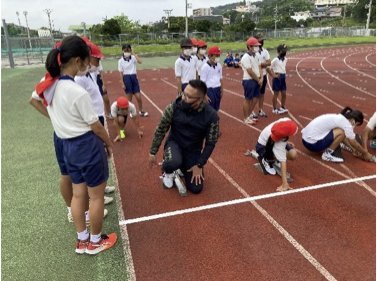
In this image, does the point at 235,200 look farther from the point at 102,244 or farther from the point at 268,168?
the point at 102,244

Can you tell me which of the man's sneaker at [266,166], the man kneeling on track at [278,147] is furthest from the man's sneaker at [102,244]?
the man's sneaker at [266,166]

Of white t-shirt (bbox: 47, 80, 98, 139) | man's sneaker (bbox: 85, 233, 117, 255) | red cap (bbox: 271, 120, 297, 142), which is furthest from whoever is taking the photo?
red cap (bbox: 271, 120, 297, 142)

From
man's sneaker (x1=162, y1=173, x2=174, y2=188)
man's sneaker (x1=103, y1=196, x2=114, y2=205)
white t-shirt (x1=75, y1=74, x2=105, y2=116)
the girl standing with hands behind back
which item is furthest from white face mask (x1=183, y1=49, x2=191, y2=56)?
the girl standing with hands behind back

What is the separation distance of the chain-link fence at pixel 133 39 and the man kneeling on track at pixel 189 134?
66.9ft

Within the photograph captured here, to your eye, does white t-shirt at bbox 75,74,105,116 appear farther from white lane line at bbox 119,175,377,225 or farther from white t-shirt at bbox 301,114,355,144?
white t-shirt at bbox 301,114,355,144

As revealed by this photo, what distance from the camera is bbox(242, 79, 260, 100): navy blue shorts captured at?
7.00 metres

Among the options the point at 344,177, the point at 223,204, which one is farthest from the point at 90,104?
the point at 344,177

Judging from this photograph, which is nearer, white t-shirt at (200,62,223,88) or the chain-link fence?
white t-shirt at (200,62,223,88)

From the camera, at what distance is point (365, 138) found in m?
5.17

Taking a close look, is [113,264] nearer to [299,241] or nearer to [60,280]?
[60,280]

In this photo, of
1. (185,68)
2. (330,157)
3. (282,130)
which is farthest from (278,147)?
(185,68)

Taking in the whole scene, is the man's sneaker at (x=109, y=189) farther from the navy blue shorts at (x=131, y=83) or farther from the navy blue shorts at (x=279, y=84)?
the navy blue shorts at (x=279, y=84)

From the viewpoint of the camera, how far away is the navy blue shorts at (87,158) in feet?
8.61

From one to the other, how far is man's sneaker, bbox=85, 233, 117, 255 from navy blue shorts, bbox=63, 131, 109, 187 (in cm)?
73
